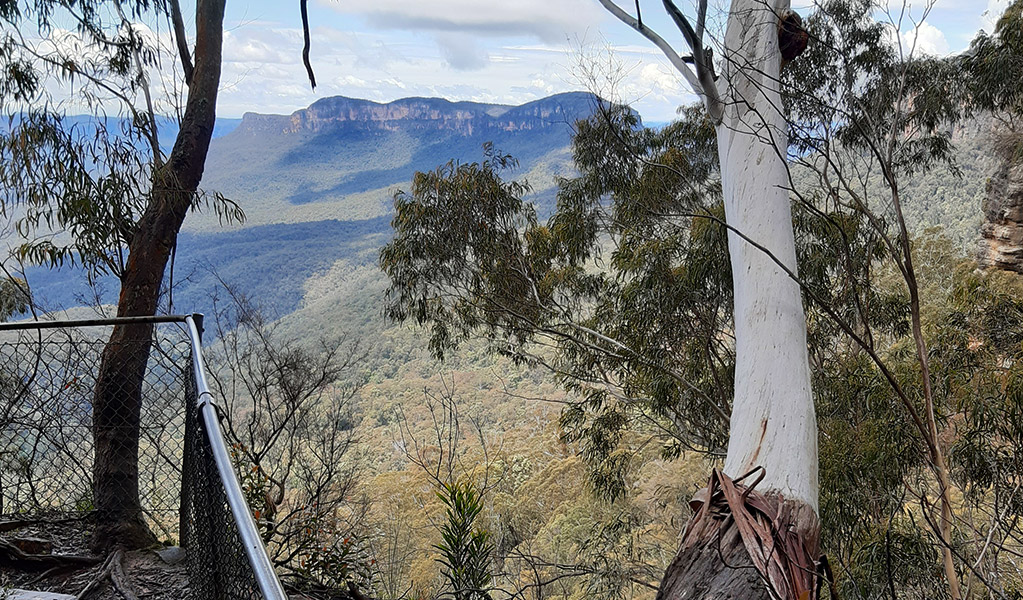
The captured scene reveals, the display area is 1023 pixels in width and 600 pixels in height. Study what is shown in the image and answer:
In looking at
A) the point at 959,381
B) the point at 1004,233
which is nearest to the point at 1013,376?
the point at 959,381

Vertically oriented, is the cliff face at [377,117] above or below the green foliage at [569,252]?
above

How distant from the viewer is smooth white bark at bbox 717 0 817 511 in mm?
2168

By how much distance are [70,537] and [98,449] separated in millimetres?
374

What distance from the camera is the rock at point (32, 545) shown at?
8.73 feet

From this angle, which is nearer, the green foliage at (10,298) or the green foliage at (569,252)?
the green foliage at (10,298)

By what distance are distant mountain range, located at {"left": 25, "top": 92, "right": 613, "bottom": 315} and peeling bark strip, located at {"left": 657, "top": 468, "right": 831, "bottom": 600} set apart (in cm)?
2490

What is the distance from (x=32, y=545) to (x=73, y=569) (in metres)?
0.20

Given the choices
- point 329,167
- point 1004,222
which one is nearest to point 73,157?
point 1004,222

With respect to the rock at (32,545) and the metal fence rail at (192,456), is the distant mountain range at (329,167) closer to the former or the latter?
the metal fence rail at (192,456)

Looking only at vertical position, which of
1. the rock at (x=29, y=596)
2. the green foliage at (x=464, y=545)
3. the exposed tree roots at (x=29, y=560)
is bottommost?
the green foliage at (x=464, y=545)

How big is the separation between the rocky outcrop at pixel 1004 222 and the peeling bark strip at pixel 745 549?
891cm

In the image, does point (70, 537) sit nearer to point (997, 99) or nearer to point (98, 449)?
point (98, 449)

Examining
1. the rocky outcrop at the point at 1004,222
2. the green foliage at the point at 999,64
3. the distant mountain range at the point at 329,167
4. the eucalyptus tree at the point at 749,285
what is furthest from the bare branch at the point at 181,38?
the distant mountain range at the point at 329,167

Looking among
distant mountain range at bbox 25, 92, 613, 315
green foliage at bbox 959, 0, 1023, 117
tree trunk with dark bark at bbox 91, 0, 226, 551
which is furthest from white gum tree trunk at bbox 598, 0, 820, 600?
distant mountain range at bbox 25, 92, 613, 315
